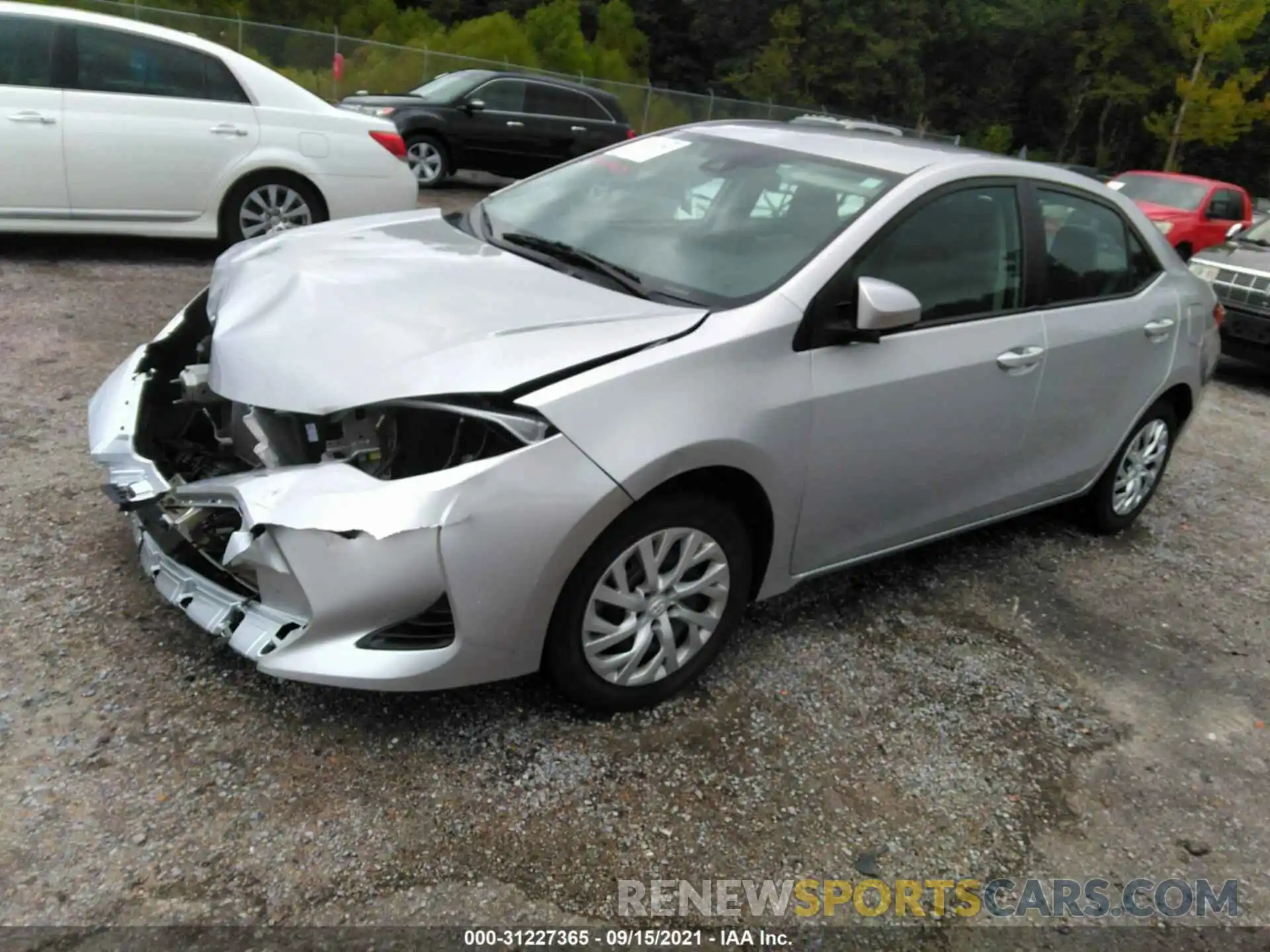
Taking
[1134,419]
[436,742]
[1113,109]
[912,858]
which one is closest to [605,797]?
[436,742]

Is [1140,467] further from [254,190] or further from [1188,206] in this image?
[1188,206]

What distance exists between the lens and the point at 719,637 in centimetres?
318

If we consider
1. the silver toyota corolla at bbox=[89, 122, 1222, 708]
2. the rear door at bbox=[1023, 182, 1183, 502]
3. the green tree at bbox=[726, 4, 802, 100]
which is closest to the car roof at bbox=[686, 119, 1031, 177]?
the silver toyota corolla at bbox=[89, 122, 1222, 708]

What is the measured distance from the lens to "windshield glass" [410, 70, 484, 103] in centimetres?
A: 1244

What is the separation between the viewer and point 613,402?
2666mm

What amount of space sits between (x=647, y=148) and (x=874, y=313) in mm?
1402

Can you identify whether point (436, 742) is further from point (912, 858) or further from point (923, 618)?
point (923, 618)

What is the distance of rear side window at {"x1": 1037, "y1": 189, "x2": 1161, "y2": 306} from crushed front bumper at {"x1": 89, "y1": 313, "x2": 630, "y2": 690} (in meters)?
2.27

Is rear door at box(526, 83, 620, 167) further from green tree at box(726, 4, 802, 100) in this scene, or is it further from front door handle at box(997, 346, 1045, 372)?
green tree at box(726, 4, 802, 100)

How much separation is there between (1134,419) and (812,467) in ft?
7.09

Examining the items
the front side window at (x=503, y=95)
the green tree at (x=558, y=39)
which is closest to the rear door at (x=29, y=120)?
the front side window at (x=503, y=95)

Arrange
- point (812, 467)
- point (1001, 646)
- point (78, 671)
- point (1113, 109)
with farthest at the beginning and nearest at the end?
point (1113, 109), point (1001, 646), point (812, 467), point (78, 671)

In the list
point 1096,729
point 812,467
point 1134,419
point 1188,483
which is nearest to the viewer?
point 812,467

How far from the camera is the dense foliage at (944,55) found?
92.5 ft
